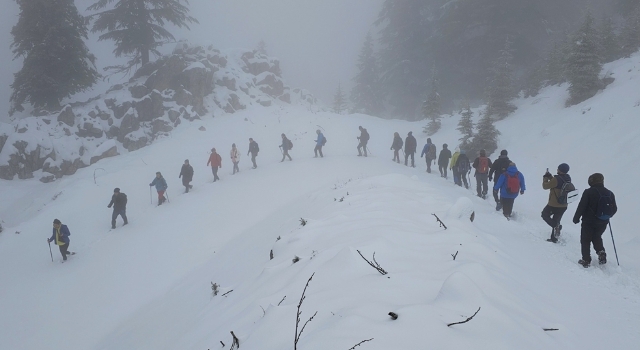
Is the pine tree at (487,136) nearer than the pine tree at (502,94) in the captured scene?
Yes

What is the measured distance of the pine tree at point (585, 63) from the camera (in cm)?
1571

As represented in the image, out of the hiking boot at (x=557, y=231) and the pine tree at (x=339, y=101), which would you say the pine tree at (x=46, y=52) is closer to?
the hiking boot at (x=557, y=231)

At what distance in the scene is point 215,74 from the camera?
93.0 feet

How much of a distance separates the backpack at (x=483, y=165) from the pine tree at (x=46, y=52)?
2678cm

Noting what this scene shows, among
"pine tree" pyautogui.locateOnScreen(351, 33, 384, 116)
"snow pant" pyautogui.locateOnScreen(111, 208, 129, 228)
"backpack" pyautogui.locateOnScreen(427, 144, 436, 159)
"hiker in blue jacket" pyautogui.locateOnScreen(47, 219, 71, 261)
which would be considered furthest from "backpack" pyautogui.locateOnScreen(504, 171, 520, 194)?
"pine tree" pyautogui.locateOnScreen(351, 33, 384, 116)

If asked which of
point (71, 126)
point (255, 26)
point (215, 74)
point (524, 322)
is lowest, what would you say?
point (524, 322)

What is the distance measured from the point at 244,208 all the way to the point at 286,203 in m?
1.74

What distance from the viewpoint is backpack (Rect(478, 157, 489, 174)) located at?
10992mm

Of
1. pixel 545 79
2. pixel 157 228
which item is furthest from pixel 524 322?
pixel 545 79

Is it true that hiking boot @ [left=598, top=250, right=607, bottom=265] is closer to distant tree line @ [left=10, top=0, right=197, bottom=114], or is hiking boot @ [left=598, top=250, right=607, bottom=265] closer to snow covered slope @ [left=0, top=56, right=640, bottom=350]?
snow covered slope @ [left=0, top=56, right=640, bottom=350]

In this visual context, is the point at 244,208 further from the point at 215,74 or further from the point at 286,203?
the point at 215,74

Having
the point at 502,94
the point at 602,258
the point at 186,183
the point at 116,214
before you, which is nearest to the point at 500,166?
the point at 602,258

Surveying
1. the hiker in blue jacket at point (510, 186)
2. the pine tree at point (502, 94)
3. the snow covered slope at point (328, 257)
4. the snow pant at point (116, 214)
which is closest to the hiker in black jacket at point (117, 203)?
the snow pant at point (116, 214)

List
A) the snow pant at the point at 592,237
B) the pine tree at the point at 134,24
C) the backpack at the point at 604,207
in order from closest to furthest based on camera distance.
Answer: the backpack at the point at 604,207 < the snow pant at the point at 592,237 < the pine tree at the point at 134,24
